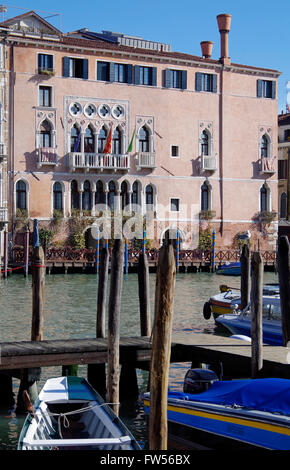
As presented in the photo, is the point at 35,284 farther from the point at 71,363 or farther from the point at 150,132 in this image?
the point at 150,132

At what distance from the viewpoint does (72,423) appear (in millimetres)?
7715

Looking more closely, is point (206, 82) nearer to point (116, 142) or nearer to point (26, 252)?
point (116, 142)

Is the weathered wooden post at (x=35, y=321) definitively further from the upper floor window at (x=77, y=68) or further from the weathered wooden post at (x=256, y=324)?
the upper floor window at (x=77, y=68)

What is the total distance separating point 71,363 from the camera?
9359 mm

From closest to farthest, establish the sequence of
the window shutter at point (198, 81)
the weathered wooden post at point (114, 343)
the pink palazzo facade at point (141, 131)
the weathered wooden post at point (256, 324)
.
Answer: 1. the weathered wooden post at point (114, 343)
2. the weathered wooden post at point (256, 324)
3. the pink palazzo facade at point (141, 131)
4. the window shutter at point (198, 81)

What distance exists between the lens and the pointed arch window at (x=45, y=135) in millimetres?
30594

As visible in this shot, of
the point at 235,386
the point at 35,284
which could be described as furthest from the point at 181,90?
the point at 235,386

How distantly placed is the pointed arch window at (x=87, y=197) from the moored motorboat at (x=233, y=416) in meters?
23.9

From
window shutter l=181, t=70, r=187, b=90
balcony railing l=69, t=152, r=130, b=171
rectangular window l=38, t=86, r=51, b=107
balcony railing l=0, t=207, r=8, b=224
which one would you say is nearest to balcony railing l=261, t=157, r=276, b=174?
window shutter l=181, t=70, r=187, b=90

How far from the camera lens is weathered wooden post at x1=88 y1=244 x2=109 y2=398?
9867 mm

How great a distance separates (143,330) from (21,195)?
66.3 feet

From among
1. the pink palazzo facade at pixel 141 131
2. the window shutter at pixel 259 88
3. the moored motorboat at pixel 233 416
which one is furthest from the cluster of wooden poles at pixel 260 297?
the window shutter at pixel 259 88

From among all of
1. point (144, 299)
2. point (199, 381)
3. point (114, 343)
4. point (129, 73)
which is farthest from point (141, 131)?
point (199, 381)
